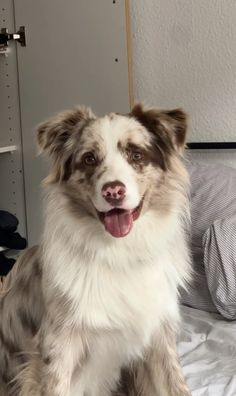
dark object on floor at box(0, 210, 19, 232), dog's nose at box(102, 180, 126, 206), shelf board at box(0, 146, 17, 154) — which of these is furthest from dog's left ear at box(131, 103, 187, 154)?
shelf board at box(0, 146, 17, 154)

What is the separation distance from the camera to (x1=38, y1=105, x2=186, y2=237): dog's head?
4.00 ft

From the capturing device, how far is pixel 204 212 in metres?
1.89

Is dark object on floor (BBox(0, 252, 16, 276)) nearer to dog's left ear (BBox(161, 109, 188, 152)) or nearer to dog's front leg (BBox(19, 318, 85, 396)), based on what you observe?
dog's front leg (BBox(19, 318, 85, 396))

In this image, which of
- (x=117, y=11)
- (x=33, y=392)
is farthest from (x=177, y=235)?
(x=117, y=11)

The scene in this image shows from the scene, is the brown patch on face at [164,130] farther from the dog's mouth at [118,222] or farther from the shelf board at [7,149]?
the shelf board at [7,149]

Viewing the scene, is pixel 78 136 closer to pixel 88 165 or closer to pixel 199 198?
pixel 88 165

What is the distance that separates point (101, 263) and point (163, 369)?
13.6 inches

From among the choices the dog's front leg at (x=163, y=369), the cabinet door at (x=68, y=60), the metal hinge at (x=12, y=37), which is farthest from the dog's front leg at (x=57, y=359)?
the metal hinge at (x=12, y=37)

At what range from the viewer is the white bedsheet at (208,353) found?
1383 mm

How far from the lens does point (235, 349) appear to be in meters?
1.55

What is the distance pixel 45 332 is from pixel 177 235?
15.9 inches

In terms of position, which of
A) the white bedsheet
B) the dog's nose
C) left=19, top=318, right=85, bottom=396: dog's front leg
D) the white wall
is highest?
the white wall

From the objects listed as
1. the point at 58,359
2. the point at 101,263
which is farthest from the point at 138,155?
the point at 58,359

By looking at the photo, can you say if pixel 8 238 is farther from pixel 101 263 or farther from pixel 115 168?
pixel 115 168
